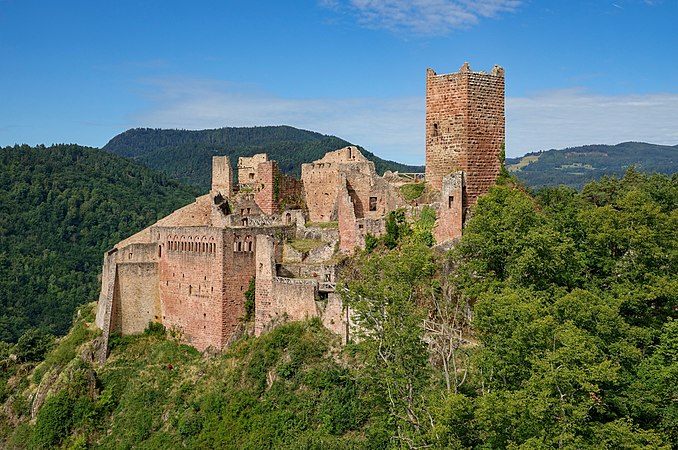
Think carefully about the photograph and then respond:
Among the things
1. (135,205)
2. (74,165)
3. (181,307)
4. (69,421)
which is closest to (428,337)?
(181,307)

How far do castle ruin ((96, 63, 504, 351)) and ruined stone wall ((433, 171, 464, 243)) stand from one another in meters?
0.05

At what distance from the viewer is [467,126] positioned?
3500 cm

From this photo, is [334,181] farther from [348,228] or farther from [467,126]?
[467,126]

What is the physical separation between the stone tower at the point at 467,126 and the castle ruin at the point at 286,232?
0.05 metres

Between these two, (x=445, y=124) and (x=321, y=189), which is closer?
(x=445, y=124)

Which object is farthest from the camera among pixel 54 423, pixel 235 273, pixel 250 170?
pixel 250 170

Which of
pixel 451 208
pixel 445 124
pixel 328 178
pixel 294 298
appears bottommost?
pixel 294 298

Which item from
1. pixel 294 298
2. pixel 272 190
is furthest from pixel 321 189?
pixel 294 298

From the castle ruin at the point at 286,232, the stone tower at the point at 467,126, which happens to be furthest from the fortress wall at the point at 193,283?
the stone tower at the point at 467,126

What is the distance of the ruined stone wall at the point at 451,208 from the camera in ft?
112

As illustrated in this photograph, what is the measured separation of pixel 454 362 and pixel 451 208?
1021 cm

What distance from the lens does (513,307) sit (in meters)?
23.6

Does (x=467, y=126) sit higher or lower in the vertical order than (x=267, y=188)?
higher

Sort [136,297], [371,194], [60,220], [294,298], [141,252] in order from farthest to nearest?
[60,220] → [141,252] → [136,297] → [371,194] → [294,298]
